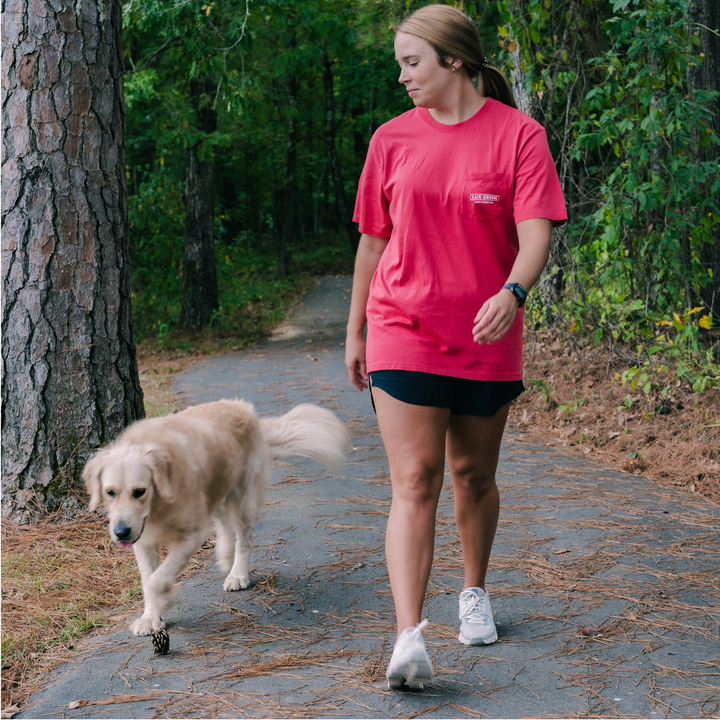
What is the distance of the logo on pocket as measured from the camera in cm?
250

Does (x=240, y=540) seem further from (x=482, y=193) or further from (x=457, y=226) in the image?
(x=482, y=193)

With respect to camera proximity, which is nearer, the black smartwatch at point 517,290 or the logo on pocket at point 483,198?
the black smartwatch at point 517,290

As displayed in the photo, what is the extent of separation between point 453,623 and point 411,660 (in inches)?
28.9

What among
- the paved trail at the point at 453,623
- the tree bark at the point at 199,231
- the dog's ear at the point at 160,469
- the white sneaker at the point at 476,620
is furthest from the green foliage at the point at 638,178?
the tree bark at the point at 199,231

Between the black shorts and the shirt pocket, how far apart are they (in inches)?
23.7

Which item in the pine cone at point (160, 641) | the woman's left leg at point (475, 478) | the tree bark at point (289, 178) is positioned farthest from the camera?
the tree bark at point (289, 178)

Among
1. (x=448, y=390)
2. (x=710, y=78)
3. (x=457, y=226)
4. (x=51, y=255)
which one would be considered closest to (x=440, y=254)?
(x=457, y=226)

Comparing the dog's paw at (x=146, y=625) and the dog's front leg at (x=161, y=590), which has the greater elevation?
the dog's front leg at (x=161, y=590)

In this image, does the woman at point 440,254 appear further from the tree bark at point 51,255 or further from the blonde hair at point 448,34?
the tree bark at point 51,255

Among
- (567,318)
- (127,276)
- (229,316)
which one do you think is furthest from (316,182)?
(127,276)

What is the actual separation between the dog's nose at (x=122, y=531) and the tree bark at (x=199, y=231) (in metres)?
11.2

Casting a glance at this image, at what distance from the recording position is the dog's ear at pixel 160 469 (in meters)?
2.91

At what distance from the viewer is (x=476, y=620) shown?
284 centimetres

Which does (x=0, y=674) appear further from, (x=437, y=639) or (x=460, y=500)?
(x=460, y=500)
